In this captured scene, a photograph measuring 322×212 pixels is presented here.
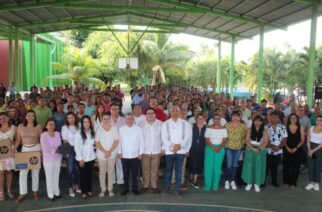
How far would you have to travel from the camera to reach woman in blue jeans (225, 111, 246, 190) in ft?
19.9

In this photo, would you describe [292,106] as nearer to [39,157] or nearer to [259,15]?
[39,157]

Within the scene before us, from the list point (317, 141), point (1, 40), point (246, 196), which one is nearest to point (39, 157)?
point (246, 196)

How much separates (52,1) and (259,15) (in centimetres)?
825

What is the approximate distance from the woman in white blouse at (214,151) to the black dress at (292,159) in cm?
127

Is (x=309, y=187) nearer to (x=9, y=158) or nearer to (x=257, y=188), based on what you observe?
(x=257, y=188)

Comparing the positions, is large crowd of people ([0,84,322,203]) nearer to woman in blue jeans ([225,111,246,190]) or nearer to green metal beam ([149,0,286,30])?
woman in blue jeans ([225,111,246,190])

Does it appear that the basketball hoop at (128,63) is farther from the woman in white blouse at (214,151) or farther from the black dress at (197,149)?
the woman in white blouse at (214,151)

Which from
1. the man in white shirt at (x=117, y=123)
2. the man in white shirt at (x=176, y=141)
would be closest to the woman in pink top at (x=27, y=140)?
the man in white shirt at (x=117, y=123)

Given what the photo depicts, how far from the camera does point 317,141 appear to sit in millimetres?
6191

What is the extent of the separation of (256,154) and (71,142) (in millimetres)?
3229

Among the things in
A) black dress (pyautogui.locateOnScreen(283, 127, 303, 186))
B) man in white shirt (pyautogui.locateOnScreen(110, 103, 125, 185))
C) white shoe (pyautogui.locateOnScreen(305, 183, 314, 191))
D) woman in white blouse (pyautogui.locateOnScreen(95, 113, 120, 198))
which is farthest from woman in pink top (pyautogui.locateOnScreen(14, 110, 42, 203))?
white shoe (pyautogui.locateOnScreen(305, 183, 314, 191))

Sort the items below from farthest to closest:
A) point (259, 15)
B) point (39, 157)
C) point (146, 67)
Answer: point (146, 67) < point (259, 15) < point (39, 157)

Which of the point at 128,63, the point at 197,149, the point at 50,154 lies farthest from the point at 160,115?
the point at 128,63

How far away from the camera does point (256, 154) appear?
610 cm
